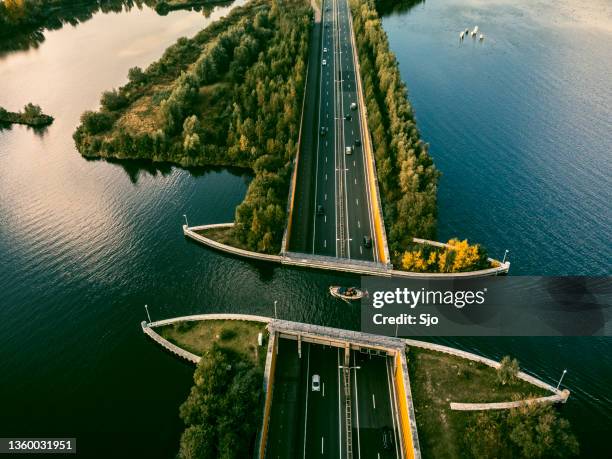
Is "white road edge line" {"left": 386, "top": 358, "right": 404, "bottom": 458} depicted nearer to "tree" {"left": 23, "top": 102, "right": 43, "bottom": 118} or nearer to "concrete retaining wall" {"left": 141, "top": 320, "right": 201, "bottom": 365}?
"concrete retaining wall" {"left": 141, "top": 320, "right": 201, "bottom": 365}

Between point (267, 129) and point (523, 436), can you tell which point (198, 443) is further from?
point (267, 129)

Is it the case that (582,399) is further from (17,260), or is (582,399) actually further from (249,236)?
(17,260)

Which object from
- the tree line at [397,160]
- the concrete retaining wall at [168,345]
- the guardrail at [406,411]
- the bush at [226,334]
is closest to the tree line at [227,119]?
the bush at [226,334]

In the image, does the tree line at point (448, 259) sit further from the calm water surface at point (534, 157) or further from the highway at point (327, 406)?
the highway at point (327, 406)

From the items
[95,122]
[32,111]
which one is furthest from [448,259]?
[32,111]

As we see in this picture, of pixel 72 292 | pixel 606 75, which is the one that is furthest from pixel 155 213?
pixel 606 75

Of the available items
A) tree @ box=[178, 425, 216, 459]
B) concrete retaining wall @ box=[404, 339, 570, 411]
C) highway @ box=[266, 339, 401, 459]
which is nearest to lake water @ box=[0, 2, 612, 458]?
concrete retaining wall @ box=[404, 339, 570, 411]
